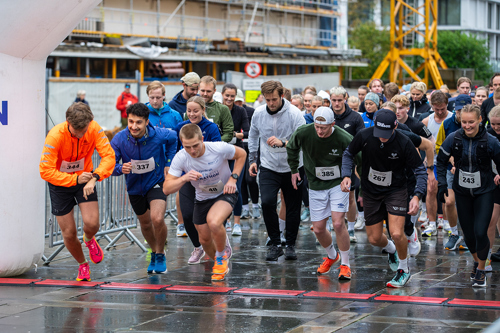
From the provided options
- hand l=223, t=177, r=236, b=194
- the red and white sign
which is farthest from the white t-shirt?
the red and white sign

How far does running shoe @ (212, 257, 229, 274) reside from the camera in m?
8.05

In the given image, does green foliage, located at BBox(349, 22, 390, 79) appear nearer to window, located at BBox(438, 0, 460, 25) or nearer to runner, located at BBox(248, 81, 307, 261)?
window, located at BBox(438, 0, 460, 25)

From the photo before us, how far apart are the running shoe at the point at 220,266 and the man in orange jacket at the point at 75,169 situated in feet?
4.57

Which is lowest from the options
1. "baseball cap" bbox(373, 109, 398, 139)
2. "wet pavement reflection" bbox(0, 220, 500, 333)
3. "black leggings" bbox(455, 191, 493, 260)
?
"wet pavement reflection" bbox(0, 220, 500, 333)

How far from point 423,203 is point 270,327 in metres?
6.77

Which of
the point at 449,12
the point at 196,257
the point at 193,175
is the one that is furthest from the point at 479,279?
the point at 449,12

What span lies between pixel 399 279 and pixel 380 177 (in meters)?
1.08

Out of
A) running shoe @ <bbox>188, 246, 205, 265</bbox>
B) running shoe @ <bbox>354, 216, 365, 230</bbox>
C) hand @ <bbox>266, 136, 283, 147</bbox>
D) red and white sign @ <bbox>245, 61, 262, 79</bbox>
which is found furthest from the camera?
red and white sign @ <bbox>245, 61, 262, 79</bbox>

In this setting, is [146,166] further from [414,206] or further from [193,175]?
[414,206]

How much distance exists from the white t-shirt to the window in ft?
217

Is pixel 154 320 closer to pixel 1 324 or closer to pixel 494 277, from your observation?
pixel 1 324

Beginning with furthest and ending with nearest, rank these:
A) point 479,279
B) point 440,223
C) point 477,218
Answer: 1. point 440,223
2. point 477,218
3. point 479,279

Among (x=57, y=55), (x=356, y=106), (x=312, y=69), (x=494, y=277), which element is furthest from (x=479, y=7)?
(x=494, y=277)

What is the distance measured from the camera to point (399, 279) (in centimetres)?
756
